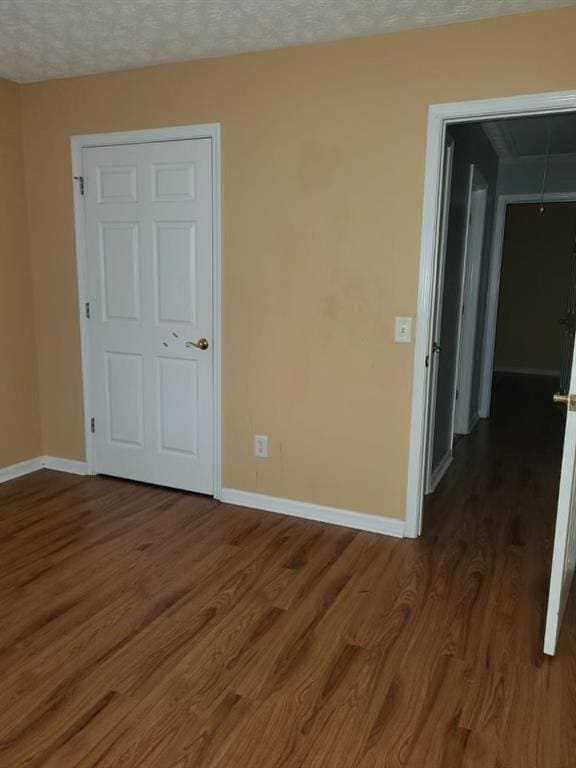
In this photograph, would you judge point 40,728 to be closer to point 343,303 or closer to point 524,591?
point 524,591

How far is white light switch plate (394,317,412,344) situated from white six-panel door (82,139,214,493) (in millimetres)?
1101

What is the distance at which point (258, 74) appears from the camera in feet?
9.93

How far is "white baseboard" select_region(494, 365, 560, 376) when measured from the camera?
322 inches

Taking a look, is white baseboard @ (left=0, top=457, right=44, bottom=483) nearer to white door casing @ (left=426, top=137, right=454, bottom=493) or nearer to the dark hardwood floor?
the dark hardwood floor

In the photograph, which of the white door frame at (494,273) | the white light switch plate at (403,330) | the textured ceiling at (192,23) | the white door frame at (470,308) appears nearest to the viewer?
the textured ceiling at (192,23)

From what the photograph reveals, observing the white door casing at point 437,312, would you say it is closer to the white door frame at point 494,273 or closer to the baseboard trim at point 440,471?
the baseboard trim at point 440,471

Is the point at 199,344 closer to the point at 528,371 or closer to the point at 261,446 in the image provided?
the point at 261,446

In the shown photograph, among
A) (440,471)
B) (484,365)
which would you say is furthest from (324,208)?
(484,365)

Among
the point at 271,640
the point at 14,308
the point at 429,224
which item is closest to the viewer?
the point at 271,640

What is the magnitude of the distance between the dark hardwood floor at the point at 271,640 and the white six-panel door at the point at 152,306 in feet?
1.31

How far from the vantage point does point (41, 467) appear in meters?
4.06

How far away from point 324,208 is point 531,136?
8.68ft

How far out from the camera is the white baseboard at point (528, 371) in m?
8.18

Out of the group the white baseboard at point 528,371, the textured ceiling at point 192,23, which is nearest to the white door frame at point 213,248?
the textured ceiling at point 192,23
